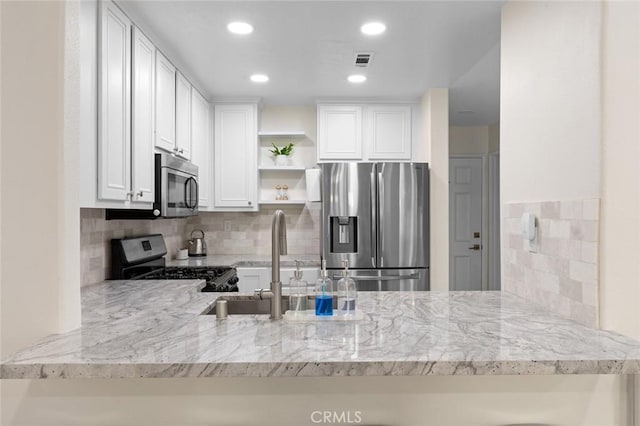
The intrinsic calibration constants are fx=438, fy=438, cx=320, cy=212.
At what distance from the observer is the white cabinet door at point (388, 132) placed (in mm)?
4133

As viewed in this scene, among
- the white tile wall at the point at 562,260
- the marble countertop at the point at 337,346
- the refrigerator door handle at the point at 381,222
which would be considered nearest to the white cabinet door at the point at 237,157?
the refrigerator door handle at the point at 381,222

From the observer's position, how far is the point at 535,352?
1.14m

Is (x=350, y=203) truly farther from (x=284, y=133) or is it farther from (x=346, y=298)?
(x=346, y=298)

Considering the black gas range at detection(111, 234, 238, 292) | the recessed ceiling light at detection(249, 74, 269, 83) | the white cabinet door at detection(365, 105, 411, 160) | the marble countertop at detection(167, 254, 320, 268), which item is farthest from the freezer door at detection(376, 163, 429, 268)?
the black gas range at detection(111, 234, 238, 292)

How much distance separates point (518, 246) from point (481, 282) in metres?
4.11

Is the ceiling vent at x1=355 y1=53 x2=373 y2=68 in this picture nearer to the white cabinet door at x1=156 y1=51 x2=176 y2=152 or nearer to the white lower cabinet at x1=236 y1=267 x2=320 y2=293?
the white cabinet door at x1=156 y1=51 x2=176 y2=152

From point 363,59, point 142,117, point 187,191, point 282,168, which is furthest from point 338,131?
point 142,117

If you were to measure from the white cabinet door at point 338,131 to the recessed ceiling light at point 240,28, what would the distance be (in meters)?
1.63

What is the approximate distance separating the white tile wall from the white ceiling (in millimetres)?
1222

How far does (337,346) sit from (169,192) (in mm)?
1914

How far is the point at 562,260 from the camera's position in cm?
153

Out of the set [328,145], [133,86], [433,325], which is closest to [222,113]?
[328,145]

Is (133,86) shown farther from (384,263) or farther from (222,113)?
(384,263)

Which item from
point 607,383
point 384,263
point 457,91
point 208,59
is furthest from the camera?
point 457,91
